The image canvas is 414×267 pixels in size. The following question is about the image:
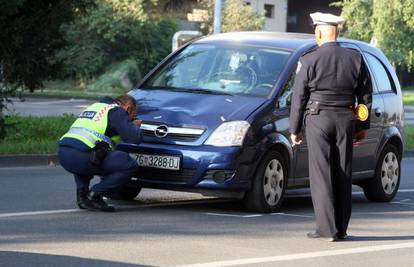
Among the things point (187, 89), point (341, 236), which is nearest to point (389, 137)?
point (187, 89)

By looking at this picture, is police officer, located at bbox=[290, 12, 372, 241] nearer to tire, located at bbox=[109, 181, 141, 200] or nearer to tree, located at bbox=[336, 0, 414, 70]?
tire, located at bbox=[109, 181, 141, 200]

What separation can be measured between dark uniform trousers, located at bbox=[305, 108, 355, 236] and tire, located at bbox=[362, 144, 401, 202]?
126 inches

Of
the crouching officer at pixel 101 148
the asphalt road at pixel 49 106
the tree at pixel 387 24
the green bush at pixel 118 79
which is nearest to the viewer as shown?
the crouching officer at pixel 101 148

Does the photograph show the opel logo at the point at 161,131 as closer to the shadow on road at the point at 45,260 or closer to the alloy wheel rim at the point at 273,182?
the alloy wheel rim at the point at 273,182

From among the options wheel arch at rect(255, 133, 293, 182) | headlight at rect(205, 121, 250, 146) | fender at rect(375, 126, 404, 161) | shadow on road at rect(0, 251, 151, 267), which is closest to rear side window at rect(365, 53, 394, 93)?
fender at rect(375, 126, 404, 161)

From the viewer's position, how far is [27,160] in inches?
548

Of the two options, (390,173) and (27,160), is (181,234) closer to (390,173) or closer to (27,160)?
(390,173)

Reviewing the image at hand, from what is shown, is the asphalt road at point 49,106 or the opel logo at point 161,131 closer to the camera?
the opel logo at point 161,131

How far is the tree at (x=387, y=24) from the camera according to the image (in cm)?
4622

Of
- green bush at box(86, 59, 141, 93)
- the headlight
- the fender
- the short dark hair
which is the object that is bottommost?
green bush at box(86, 59, 141, 93)

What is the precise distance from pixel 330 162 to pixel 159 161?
1.88 metres

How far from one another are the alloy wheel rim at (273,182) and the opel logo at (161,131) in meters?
1.03

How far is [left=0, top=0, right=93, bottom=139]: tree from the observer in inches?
626

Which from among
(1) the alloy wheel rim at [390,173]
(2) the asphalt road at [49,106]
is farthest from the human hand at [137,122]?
(2) the asphalt road at [49,106]
